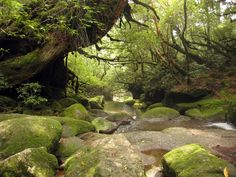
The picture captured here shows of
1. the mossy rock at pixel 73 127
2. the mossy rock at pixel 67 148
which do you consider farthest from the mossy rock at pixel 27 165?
the mossy rock at pixel 73 127

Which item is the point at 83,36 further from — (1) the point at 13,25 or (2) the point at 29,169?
(2) the point at 29,169

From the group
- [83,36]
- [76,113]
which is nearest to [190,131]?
[76,113]

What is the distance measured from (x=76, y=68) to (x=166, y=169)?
1406 cm

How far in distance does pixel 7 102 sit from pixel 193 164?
8.43m

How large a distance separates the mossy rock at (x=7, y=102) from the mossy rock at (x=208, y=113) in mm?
10744

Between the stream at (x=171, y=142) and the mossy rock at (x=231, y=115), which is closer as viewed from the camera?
the stream at (x=171, y=142)

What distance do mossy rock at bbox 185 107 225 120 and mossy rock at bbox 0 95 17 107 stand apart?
35.2 ft

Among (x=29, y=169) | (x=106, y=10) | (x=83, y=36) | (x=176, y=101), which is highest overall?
(x=106, y=10)

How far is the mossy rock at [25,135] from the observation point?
6035 mm

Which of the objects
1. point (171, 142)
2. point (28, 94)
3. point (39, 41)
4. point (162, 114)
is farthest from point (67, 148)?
point (162, 114)

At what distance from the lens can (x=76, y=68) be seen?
63.1ft

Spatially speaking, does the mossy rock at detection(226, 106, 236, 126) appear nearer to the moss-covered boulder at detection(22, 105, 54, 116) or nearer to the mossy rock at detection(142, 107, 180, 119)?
the mossy rock at detection(142, 107, 180, 119)

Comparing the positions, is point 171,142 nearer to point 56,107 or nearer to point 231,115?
point 231,115

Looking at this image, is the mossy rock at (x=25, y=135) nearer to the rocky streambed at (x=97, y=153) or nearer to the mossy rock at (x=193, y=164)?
the rocky streambed at (x=97, y=153)
